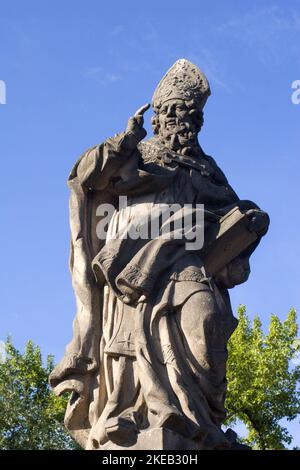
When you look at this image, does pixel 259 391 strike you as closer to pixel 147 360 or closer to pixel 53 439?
pixel 53 439

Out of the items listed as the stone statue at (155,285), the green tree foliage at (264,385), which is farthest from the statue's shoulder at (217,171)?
the green tree foliage at (264,385)

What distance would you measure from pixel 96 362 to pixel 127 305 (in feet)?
1.92

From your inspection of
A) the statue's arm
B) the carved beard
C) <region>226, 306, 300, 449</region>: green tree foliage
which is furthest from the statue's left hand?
<region>226, 306, 300, 449</region>: green tree foliage

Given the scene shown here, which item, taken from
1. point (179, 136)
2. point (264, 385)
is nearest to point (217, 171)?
point (179, 136)

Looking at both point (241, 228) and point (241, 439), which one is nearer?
point (241, 228)

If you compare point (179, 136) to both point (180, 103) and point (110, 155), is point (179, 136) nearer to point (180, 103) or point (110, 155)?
point (180, 103)

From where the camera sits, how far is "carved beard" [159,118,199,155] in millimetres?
9406

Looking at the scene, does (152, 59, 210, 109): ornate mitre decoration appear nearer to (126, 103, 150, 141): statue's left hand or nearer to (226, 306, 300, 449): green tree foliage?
(126, 103, 150, 141): statue's left hand

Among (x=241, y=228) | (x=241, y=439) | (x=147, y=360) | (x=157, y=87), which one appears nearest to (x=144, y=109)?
(x=157, y=87)

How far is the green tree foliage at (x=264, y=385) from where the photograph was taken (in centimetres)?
2088

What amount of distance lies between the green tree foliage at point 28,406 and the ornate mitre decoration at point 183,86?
41.9ft

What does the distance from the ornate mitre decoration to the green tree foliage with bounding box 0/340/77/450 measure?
12760 mm

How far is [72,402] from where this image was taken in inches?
331

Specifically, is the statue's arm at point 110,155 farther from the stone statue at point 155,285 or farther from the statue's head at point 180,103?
the statue's head at point 180,103
